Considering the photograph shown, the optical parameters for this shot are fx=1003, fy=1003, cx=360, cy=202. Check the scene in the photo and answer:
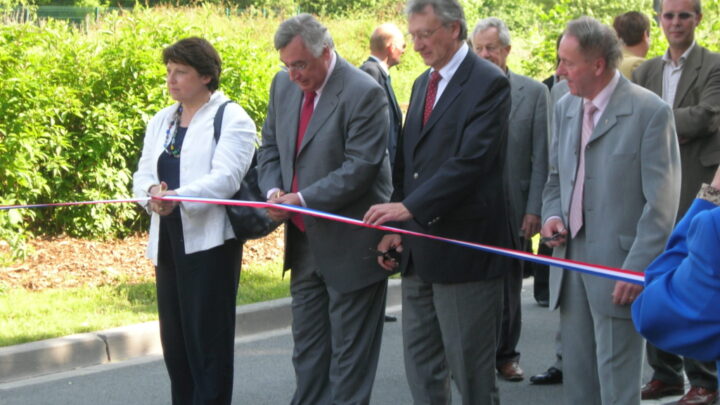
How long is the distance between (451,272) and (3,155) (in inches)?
224

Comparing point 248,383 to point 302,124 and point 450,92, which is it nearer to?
point 302,124

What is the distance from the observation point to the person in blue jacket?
244 centimetres

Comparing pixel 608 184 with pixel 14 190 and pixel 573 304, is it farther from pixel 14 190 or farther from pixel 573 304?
pixel 14 190

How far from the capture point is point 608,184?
4414mm

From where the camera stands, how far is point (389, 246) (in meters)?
5.04

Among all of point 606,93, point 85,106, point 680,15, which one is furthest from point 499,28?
point 85,106

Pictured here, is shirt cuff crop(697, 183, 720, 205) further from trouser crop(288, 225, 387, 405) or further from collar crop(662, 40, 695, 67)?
collar crop(662, 40, 695, 67)

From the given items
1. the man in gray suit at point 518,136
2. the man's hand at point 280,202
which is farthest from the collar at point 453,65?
the man in gray suit at point 518,136

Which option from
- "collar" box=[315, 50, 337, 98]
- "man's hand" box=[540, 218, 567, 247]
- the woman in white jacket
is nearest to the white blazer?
the woman in white jacket

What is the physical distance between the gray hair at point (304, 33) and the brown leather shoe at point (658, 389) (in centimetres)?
290

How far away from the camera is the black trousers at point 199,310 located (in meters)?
5.10

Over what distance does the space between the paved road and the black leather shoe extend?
0.05 metres

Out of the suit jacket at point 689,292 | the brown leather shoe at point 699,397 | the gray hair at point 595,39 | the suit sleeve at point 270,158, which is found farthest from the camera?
the brown leather shoe at point 699,397

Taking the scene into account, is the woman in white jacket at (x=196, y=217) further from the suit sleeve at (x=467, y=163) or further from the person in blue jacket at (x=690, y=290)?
the person in blue jacket at (x=690, y=290)
